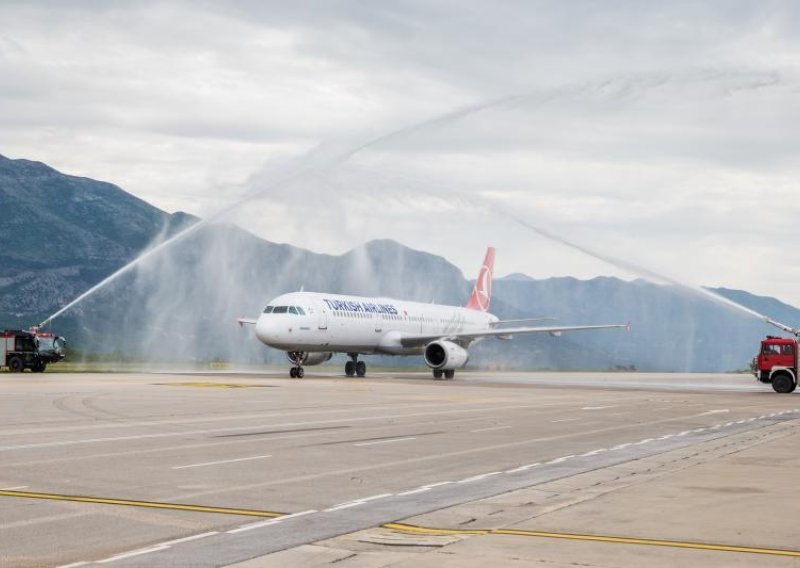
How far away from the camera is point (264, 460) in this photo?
1988 cm

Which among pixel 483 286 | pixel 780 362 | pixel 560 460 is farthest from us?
pixel 483 286

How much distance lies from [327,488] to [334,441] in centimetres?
766

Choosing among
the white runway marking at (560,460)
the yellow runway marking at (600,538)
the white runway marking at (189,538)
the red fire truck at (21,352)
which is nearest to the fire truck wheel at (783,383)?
the white runway marking at (560,460)

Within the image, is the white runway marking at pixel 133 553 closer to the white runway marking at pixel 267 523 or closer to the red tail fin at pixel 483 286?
the white runway marking at pixel 267 523

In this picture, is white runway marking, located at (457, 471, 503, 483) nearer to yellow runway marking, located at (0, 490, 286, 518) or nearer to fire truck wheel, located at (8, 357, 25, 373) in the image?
yellow runway marking, located at (0, 490, 286, 518)

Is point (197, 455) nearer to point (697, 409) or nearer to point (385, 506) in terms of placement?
point (385, 506)

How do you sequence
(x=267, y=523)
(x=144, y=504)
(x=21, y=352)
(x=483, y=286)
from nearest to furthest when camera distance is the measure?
(x=267, y=523), (x=144, y=504), (x=21, y=352), (x=483, y=286)

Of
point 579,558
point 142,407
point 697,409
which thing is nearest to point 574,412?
point 697,409

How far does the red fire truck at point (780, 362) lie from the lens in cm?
5931

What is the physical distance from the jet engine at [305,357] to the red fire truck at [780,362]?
26182mm

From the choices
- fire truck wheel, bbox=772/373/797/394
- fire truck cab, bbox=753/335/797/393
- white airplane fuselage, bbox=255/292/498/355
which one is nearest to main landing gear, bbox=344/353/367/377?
white airplane fuselage, bbox=255/292/498/355

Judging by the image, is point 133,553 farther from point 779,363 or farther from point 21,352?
point 21,352

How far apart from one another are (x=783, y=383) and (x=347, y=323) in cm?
2554

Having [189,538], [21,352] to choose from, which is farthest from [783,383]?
[189,538]
